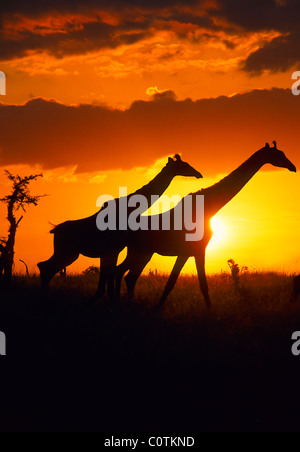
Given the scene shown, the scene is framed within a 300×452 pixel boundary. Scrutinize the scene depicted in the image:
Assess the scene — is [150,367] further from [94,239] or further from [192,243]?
[94,239]

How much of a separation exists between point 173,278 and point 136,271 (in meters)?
1.11

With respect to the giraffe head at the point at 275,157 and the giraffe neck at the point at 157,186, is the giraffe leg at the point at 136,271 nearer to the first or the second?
the giraffe neck at the point at 157,186

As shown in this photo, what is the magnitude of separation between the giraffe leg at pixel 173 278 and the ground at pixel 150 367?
0.85ft

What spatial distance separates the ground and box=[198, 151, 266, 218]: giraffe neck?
208 cm

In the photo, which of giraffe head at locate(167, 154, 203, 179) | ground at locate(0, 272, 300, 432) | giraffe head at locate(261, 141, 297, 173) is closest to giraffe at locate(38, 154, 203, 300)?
giraffe head at locate(167, 154, 203, 179)

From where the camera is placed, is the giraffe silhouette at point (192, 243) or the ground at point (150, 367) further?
the giraffe silhouette at point (192, 243)

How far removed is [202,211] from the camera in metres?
14.8

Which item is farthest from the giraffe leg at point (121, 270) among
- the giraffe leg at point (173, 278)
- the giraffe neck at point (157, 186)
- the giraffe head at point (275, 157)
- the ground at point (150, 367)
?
the giraffe head at point (275, 157)

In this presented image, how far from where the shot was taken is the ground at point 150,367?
9.12m

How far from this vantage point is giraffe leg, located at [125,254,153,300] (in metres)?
15.0

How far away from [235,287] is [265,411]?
712 centimetres

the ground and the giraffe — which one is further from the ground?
the giraffe

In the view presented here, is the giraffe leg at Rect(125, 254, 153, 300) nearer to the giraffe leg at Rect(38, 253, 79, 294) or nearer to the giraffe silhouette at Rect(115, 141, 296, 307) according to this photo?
the giraffe silhouette at Rect(115, 141, 296, 307)
